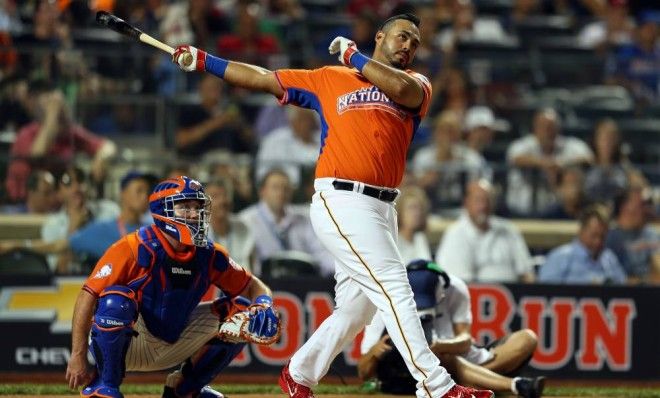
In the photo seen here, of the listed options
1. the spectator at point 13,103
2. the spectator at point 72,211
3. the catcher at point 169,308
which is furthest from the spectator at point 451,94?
the catcher at point 169,308

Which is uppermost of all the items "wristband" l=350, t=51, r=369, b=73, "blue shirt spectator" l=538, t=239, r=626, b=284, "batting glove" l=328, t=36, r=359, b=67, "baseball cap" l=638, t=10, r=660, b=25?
"baseball cap" l=638, t=10, r=660, b=25

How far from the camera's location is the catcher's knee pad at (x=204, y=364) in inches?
266

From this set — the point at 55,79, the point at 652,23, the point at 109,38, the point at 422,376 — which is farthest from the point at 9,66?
the point at 652,23

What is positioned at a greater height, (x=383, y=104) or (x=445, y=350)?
(x=383, y=104)

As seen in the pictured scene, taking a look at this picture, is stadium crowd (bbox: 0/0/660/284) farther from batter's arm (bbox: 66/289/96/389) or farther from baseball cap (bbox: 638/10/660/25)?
batter's arm (bbox: 66/289/96/389)

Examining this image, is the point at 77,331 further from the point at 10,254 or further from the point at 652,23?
the point at 652,23

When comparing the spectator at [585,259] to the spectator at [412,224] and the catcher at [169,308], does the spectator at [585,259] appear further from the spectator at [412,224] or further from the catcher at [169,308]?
the catcher at [169,308]

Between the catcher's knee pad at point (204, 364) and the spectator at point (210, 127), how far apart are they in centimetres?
546

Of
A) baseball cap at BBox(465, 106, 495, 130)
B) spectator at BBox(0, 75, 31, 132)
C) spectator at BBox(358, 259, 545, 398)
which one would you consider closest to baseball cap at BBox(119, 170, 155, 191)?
spectator at BBox(0, 75, 31, 132)

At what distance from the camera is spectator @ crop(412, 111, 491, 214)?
11.8 meters

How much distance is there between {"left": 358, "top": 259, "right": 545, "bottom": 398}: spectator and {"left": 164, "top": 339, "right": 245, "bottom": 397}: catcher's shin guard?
1474mm

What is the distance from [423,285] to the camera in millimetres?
7871

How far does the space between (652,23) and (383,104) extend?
397 inches

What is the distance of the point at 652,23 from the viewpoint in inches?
617
